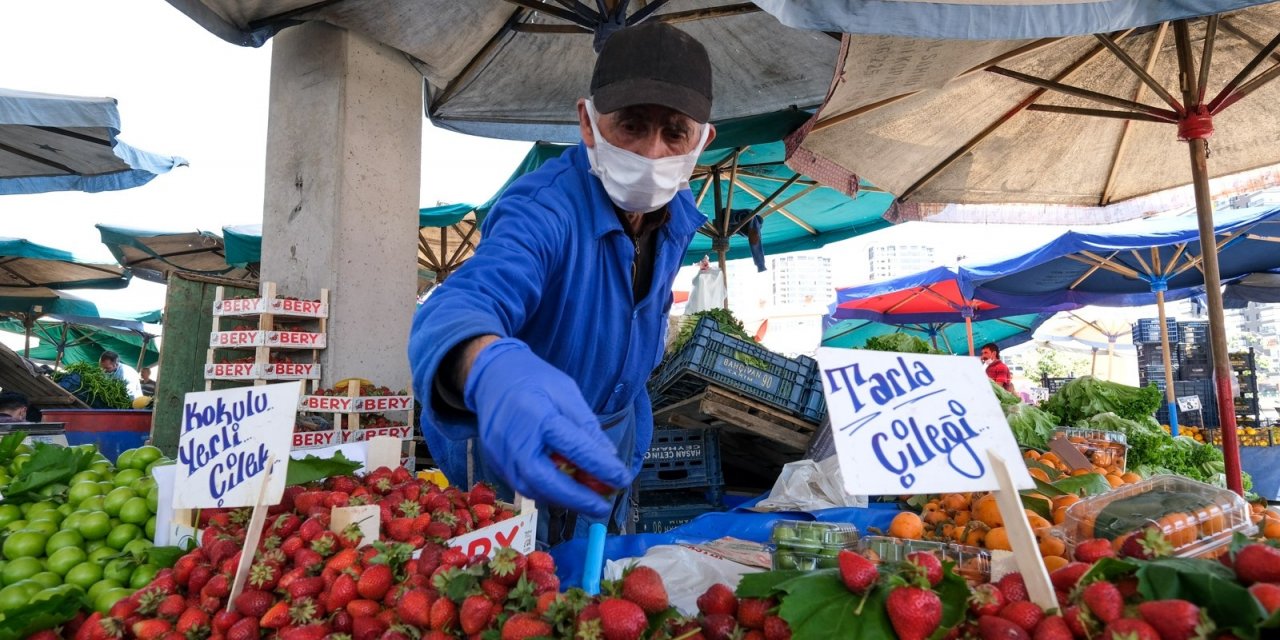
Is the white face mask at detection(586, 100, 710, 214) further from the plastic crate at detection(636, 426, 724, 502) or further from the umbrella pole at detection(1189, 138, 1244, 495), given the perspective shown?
the umbrella pole at detection(1189, 138, 1244, 495)

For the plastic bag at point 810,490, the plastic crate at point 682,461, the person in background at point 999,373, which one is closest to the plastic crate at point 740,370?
the plastic crate at point 682,461

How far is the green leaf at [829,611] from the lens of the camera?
1053 mm

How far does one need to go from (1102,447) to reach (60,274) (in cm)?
1538

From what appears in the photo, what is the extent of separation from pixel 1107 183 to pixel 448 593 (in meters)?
6.71

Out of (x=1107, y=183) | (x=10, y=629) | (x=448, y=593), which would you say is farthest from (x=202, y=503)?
(x=1107, y=183)

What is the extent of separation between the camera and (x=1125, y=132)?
5555 millimetres

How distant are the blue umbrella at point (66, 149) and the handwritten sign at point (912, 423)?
5.54 metres

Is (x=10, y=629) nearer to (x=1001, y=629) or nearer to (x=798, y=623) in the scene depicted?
(x=798, y=623)

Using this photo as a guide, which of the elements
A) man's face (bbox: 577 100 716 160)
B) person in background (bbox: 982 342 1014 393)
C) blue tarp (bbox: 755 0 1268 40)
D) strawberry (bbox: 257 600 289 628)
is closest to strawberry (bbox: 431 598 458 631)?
strawberry (bbox: 257 600 289 628)

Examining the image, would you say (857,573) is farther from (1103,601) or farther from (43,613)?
(43,613)

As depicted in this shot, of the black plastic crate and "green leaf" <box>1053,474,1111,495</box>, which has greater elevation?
the black plastic crate

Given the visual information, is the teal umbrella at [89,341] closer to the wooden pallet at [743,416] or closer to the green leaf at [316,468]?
the wooden pallet at [743,416]

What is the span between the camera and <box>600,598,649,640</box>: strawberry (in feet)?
3.49

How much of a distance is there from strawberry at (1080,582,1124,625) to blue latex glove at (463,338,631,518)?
0.70 meters
